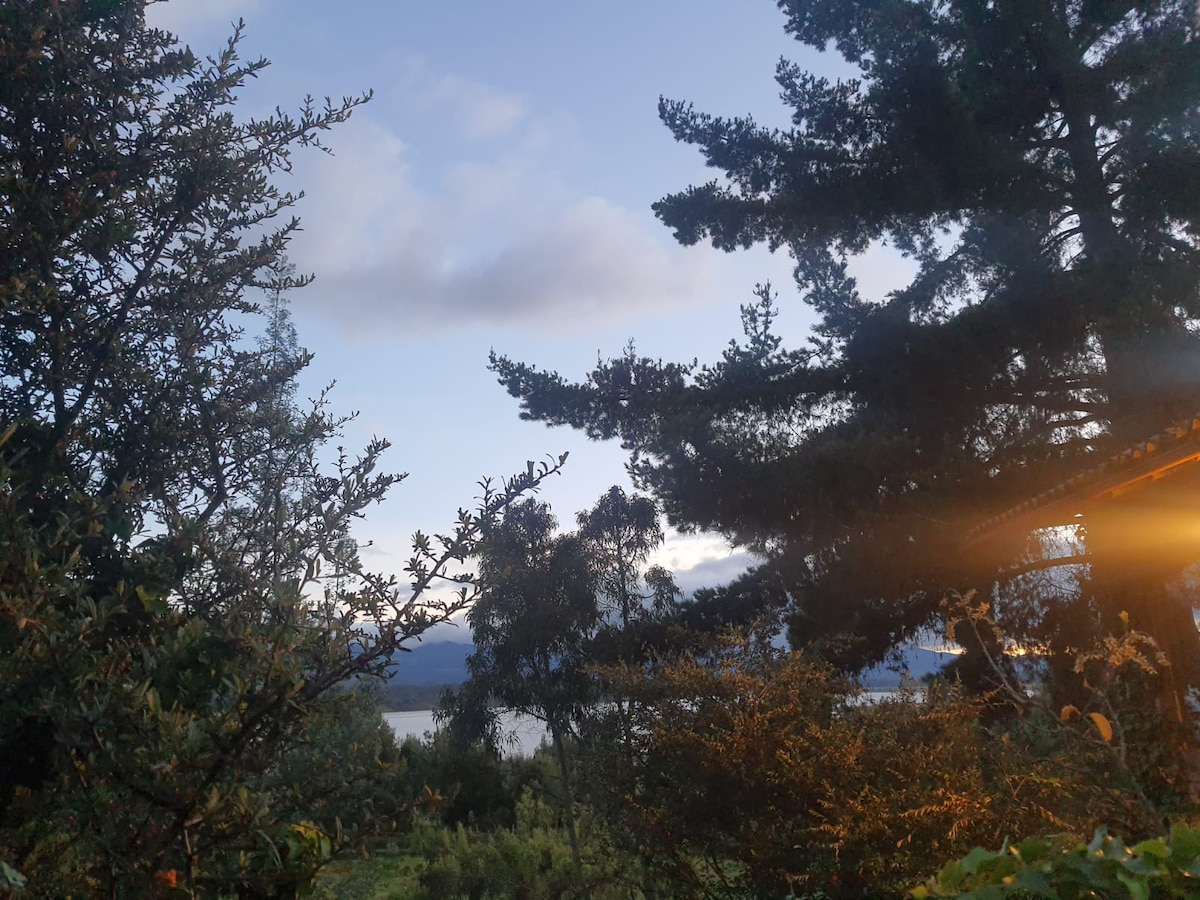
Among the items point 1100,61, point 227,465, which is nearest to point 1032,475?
point 1100,61

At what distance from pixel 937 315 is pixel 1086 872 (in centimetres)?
1118

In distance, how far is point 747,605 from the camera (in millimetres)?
14320

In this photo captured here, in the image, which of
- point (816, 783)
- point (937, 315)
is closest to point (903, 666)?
point (937, 315)

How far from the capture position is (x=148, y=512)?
4.00 m

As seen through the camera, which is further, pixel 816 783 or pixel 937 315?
pixel 937 315

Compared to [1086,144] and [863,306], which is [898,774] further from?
[1086,144]

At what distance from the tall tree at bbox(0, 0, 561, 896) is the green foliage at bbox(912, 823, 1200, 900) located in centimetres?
188

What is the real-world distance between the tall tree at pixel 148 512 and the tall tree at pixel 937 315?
25.9 ft

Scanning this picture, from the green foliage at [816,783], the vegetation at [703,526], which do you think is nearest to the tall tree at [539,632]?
the vegetation at [703,526]

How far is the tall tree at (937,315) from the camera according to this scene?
1095 centimetres

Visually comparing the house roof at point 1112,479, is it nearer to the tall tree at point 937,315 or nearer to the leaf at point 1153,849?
the tall tree at point 937,315

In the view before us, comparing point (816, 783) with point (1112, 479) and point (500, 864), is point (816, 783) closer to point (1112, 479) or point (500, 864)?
point (1112, 479)

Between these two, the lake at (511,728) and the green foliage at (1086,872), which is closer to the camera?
the green foliage at (1086,872)

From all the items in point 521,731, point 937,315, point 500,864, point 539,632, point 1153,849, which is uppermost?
point 937,315
